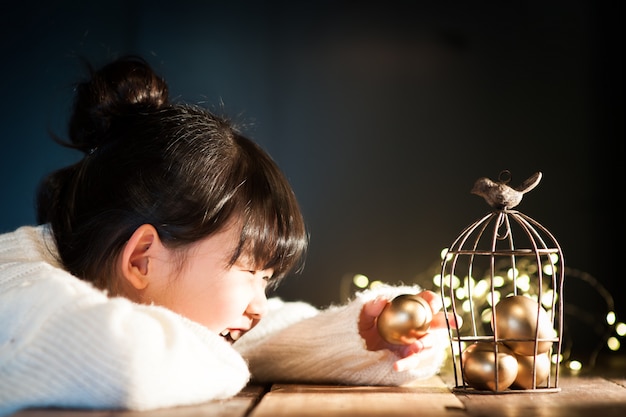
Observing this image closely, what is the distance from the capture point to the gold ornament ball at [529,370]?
3.08ft

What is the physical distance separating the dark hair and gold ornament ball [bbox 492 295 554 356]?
1.03 ft

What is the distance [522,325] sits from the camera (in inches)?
36.5

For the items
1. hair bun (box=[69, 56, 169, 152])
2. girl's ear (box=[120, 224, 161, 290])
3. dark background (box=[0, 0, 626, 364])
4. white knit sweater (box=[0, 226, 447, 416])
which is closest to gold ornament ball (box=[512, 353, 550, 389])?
white knit sweater (box=[0, 226, 447, 416])

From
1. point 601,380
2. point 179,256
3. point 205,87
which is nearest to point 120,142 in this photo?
point 179,256

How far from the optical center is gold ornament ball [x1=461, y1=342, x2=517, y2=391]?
3.00 feet

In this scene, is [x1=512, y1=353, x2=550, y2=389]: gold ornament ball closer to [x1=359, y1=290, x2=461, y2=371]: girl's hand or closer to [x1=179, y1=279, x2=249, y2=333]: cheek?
[x1=359, y1=290, x2=461, y2=371]: girl's hand

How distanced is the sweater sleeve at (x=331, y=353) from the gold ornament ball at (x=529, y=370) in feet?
0.61

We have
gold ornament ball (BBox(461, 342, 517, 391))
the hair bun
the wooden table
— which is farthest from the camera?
the hair bun

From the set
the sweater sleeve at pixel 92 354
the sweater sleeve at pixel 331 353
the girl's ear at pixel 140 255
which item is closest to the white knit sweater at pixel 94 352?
the sweater sleeve at pixel 92 354

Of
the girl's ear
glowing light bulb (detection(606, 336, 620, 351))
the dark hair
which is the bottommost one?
glowing light bulb (detection(606, 336, 620, 351))

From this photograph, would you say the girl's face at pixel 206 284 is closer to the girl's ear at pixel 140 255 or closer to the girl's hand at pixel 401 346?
the girl's ear at pixel 140 255

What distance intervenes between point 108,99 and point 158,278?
279 mm

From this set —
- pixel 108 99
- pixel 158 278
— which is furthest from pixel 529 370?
pixel 108 99

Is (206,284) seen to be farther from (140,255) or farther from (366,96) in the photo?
(366,96)
